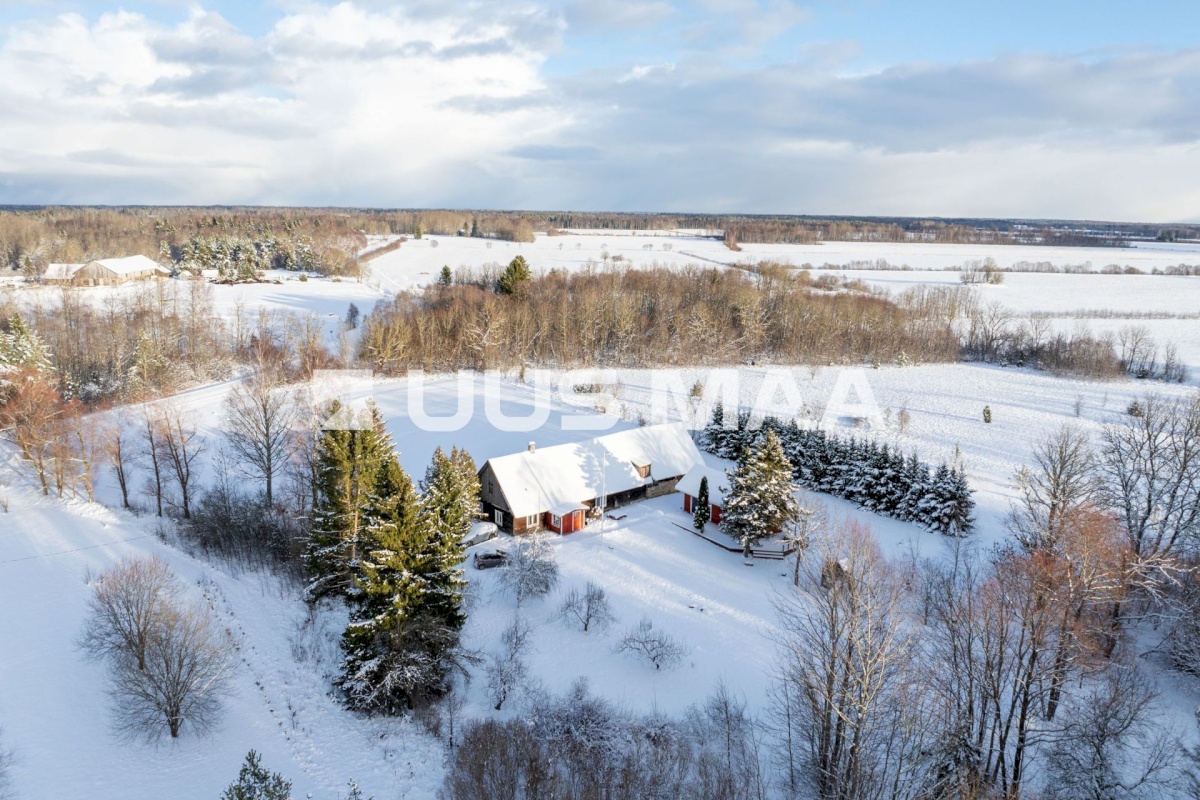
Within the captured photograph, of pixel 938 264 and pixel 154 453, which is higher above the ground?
pixel 938 264

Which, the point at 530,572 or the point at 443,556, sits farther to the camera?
the point at 530,572

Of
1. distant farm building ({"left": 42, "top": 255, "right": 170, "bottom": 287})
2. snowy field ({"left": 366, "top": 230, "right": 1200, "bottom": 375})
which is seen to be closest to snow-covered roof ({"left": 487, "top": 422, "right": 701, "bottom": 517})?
snowy field ({"left": 366, "top": 230, "right": 1200, "bottom": 375})

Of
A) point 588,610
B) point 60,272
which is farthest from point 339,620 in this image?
point 60,272

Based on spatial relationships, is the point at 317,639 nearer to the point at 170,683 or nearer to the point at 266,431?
the point at 170,683

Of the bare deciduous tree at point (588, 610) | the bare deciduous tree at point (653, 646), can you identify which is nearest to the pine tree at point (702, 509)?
the bare deciduous tree at point (588, 610)

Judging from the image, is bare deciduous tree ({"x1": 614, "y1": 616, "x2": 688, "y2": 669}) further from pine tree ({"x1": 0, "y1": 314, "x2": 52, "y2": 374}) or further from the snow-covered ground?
pine tree ({"x1": 0, "y1": 314, "x2": 52, "y2": 374})

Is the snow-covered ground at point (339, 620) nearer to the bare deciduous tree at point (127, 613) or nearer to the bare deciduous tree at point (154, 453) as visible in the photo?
the bare deciduous tree at point (127, 613)
